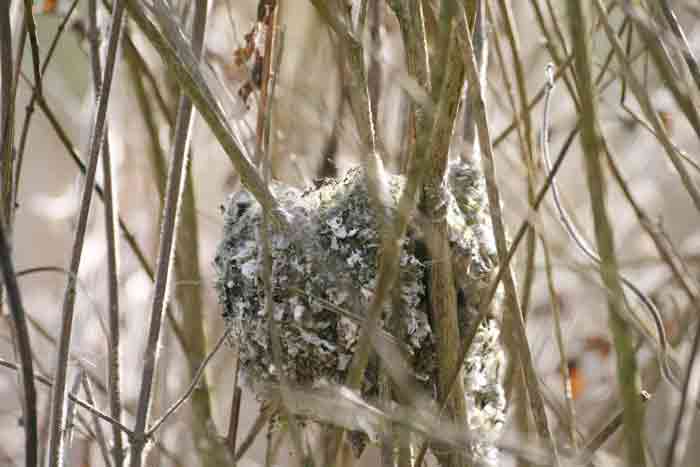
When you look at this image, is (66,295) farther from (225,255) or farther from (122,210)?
(122,210)

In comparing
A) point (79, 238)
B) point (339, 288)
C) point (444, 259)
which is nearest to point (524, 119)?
point (444, 259)

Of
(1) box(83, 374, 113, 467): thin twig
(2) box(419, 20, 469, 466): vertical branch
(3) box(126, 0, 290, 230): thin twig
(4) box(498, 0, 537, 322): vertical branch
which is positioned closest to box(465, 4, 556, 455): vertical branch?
(2) box(419, 20, 469, 466): vertical branch

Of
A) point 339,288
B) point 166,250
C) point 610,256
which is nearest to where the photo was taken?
point 610,256

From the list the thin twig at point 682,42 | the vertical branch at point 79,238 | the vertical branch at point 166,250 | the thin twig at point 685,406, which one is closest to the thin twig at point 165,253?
the vertical branch at point 166,250

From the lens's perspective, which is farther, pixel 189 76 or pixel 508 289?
pixel 508 289

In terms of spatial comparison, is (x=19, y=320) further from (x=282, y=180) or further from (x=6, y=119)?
(x=282, y=180)

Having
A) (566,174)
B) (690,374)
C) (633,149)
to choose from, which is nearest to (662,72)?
(690,374)

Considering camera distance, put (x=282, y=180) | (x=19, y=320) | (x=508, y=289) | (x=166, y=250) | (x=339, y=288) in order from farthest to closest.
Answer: (x=282, y=180)
(x=339, y=288)
(x=166, y=250)
(x=508, y=289)
(x=19, y=320)

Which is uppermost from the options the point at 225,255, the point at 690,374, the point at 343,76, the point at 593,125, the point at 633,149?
the point at 633,149
